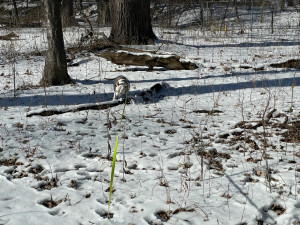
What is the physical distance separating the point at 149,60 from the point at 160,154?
4.55m

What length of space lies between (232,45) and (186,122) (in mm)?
6697

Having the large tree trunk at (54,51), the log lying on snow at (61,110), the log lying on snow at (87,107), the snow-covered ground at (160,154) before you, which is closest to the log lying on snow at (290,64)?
the snow-covered ground at (160,154)

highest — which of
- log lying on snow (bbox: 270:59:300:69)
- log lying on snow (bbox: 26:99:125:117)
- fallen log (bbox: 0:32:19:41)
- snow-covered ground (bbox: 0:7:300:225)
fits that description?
fallen log (bbox: 0:32:19:41)

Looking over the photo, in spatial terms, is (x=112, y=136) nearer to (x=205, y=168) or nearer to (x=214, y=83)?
(x=205, y=168)

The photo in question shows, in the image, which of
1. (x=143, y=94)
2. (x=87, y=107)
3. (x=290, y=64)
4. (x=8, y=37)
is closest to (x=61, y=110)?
(x=87, y=107)

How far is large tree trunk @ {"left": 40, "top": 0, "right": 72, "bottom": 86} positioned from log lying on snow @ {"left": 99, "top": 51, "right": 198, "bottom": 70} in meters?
1.63

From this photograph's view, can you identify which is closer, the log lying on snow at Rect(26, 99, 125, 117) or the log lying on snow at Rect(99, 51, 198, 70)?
the log lying on snow at Rect(26, 99, 125, 117)

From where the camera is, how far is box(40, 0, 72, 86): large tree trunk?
655cm

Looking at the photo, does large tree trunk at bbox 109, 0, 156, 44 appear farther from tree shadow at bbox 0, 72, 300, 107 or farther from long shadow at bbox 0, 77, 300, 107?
long shadow at bbox 0, 77, 300, 107

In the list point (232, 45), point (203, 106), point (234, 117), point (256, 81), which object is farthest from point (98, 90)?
point (232, 45)

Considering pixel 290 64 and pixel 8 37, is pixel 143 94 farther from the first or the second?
pixel 8 37

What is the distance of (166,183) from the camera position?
3.20 metres

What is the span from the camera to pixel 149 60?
8.12 meters

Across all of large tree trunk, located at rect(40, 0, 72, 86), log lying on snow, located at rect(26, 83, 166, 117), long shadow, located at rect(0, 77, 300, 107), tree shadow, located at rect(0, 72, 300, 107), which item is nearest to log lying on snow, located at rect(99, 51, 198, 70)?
tree shadow, located at rect(0, 72, 300, 107)
